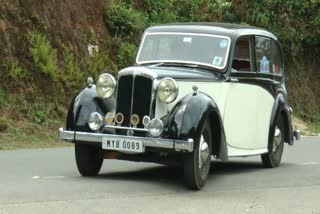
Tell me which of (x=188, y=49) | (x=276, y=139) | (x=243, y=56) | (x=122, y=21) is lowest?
(x=276, y=139)

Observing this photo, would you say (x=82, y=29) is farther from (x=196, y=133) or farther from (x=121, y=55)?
(x=196, y=133)

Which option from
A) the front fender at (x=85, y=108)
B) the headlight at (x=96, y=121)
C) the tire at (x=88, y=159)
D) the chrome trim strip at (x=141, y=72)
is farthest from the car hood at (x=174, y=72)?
the tire at (x=88, y=159)

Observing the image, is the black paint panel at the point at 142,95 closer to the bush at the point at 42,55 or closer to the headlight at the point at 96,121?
the headlight at the point at 96,121

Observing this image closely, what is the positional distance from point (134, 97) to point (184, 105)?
645mm

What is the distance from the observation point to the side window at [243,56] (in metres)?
10.3

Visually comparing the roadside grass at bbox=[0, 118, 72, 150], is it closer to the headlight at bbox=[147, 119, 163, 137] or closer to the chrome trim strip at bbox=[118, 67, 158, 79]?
the chrome trim strip at bbox=[118, 67, 158, 79]

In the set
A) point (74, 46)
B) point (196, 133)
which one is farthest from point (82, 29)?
point (196, 133)

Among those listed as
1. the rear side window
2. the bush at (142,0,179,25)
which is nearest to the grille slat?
the rear side window

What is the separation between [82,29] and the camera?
1995 cm

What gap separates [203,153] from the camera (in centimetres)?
896

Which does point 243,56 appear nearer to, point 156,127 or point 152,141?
point 156,127

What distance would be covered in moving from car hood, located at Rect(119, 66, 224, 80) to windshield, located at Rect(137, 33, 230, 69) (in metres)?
0.20

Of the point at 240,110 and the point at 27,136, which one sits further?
the point at 27,136

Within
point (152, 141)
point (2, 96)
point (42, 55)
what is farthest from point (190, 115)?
point (42, 55)
